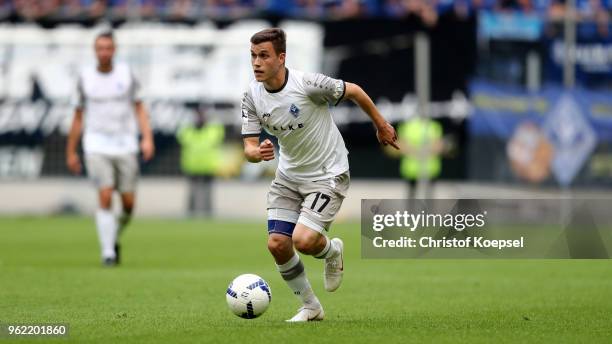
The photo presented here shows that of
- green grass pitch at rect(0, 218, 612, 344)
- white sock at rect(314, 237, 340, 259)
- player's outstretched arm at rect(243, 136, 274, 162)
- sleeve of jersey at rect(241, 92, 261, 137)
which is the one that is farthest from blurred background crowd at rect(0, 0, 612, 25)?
player's outstretched arm at rect(243, 136, 274, 162)

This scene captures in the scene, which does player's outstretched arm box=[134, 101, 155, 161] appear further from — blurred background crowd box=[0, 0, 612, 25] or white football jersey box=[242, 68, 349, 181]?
blurred background crowd box=[0, 0, 612, 25]

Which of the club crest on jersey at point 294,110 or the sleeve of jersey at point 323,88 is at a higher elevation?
the sleeve of jersey at point 323,88

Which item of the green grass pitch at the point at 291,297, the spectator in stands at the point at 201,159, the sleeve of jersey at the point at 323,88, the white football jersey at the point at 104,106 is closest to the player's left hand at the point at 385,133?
the sleeve of jersey at the point at 323,88

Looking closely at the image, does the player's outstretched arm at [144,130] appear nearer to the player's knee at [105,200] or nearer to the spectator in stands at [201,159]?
the player's knee at [105,200]

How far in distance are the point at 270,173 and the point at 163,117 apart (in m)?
3.11

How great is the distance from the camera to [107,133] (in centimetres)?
1441

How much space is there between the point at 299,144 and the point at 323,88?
0.47 metres

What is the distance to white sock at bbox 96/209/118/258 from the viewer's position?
14.2 m

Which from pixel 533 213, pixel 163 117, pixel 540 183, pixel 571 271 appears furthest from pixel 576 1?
pixel 571 271

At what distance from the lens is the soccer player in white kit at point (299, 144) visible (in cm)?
848

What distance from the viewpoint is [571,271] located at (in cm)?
1461

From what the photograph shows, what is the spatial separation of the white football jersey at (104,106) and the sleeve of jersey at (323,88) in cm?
625

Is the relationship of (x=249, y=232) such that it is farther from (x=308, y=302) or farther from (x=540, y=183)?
(x=308, y=302)

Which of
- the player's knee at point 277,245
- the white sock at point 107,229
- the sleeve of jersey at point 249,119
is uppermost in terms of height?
the sleeve of jersey at point 249,119
